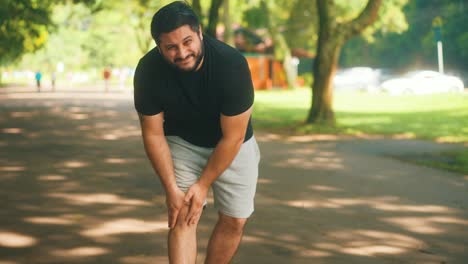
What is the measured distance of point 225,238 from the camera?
418 cm

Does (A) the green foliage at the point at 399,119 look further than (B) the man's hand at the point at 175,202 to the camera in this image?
Yes

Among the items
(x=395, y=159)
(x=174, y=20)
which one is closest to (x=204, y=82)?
(x=174, y=20)

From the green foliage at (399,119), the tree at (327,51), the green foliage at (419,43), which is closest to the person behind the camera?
the green foliage at (399,119)

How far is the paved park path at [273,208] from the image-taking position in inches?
216

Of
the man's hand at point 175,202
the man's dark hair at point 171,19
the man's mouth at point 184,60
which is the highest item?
the man's dark hair at point 171,19

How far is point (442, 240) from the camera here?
5996mm

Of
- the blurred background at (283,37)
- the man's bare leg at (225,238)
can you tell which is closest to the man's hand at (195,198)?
the man's bare leg at (225,238)

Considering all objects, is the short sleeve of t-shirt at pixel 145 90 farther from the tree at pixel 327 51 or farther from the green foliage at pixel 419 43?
the green foliage at pixel 419 43

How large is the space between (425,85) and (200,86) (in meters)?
36.8

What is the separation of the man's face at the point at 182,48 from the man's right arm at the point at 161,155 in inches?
13.9

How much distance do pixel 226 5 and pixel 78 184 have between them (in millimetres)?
27157

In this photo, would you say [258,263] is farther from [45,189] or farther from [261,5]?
[261,5]

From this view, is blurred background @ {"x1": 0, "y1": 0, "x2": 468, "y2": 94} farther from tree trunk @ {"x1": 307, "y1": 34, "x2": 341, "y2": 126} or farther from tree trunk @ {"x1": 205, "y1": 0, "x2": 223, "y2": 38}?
tree trunk @ {"x1": 307, "y1": 34, "x2": 341, "y2": 126}

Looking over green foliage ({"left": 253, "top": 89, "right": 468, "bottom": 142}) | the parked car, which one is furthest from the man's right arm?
the parked car
